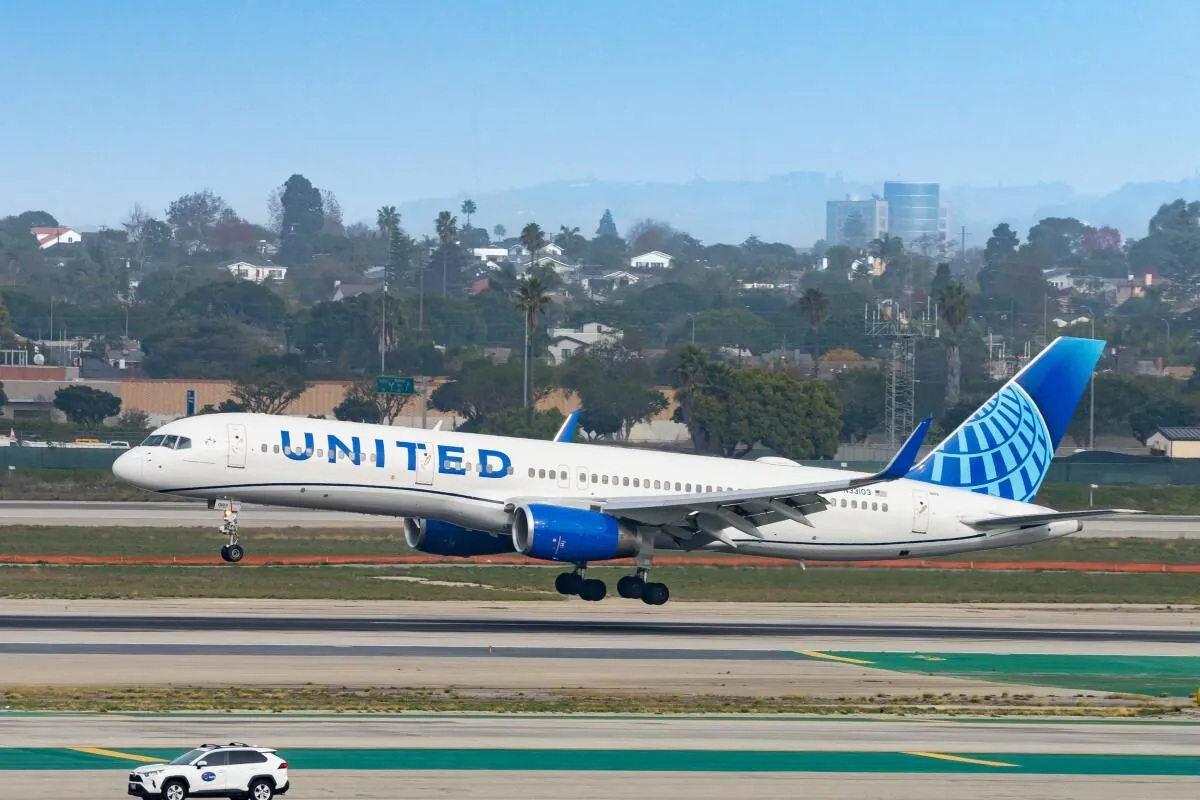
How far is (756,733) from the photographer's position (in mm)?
30547

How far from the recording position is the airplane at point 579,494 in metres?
46.7

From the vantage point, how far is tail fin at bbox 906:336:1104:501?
5338 centimetres

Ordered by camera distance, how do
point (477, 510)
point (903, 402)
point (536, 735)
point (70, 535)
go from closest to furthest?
point (536, 735), point (477, 510), point (70, 535), point (903, 402)

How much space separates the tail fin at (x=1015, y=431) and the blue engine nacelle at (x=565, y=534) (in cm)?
1152

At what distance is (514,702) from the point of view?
32.9 meters

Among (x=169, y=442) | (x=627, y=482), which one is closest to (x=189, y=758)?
(x=169, y=442)

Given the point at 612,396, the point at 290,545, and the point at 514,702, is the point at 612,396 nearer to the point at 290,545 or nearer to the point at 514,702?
the point at 290,545

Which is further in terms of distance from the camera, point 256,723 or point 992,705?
point 992,705

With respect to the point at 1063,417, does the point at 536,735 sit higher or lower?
lower

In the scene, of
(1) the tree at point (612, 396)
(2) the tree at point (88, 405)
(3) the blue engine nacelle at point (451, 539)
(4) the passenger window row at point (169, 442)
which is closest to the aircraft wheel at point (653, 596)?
(3) the blue engine nacelle at point (451, 539)

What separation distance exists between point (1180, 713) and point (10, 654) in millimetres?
23148

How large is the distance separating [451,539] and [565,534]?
517 cm

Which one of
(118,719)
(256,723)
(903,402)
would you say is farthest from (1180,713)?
(903,402)

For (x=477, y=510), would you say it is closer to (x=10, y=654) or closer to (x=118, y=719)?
(x=10, y=654)
